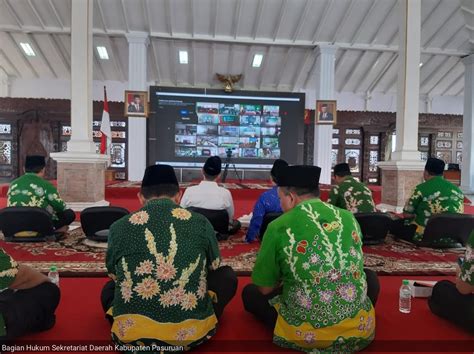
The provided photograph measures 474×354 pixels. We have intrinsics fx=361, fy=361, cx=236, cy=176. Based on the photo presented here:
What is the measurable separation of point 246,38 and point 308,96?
3.71m

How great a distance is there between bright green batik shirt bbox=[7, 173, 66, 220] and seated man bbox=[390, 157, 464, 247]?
366 centimetres

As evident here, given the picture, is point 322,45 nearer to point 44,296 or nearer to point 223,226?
point 223,226

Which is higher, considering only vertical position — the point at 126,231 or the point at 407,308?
the point at 126,231

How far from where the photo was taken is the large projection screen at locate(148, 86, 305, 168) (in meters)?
9.37

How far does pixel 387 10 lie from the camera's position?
8906 mm

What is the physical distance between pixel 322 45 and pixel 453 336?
367 inches

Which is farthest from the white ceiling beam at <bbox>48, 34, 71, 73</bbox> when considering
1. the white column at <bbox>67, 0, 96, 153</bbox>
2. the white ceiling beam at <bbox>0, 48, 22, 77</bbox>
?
the white column at <bbox>67, 0, 96, 153</bbox>

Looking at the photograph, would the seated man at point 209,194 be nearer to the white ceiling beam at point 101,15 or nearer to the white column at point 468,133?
the white ceiling beam at point 101,15

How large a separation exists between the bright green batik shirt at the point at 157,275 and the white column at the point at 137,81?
8.54 m

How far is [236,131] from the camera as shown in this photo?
9703 millimetres

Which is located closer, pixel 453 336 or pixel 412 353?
pixel 412 353

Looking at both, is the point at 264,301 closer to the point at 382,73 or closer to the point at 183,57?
the point at 183,57

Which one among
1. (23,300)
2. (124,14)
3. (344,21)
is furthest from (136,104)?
(23,300)

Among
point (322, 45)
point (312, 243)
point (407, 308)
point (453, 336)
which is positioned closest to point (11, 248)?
point (312, 243)
